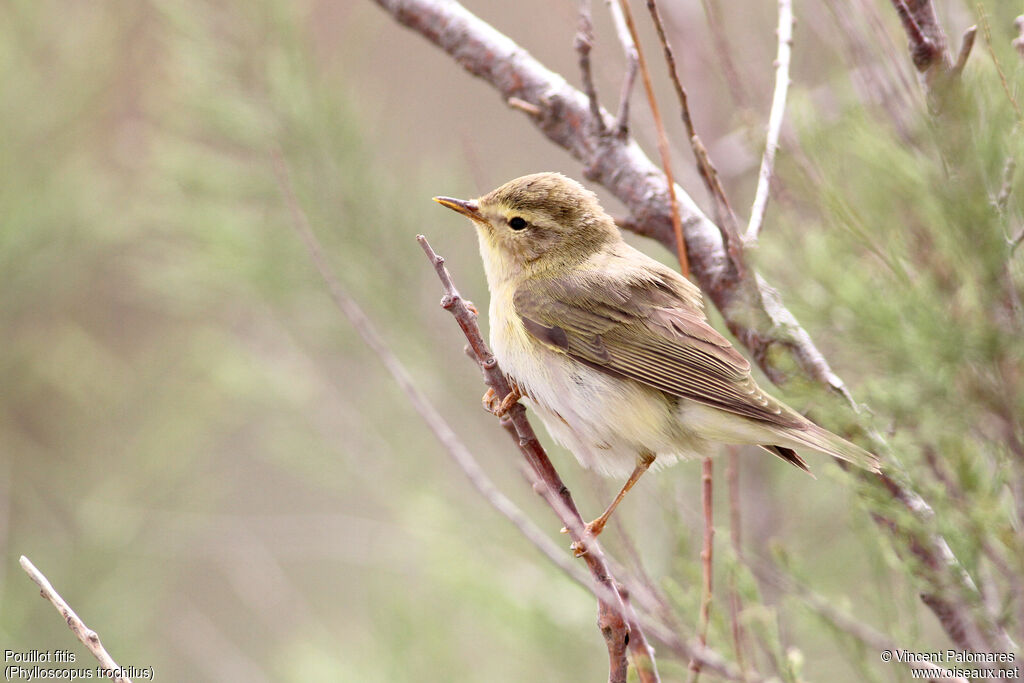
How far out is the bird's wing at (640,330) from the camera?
245 cm

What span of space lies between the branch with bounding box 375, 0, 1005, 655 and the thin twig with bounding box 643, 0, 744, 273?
0.33 ft

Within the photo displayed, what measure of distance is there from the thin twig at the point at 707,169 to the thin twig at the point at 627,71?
27 centimetres

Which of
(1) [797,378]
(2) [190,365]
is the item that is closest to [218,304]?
(2) [190,365]

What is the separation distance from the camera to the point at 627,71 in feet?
7.54

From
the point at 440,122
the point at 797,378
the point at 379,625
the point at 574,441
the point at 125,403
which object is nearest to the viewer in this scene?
the point at 797,378

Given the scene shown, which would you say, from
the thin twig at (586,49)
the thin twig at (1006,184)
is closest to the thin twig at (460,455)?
the thin twig at (586,49)

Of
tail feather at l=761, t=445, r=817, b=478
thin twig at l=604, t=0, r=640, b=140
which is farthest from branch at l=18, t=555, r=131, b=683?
thin twig at l=604, t=0, r=640, b=140

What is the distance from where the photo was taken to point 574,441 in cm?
249

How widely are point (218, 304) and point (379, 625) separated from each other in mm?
1899

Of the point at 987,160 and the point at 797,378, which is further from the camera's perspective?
the point at 797,378

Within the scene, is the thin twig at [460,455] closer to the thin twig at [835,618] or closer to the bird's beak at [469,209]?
the thin twig at [835,618]

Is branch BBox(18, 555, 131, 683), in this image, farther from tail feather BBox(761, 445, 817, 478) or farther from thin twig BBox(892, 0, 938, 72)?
thin twig BBox(892, 0, 938, 72)

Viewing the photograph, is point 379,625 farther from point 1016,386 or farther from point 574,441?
point 1016,386

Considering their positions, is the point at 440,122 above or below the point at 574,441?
above
